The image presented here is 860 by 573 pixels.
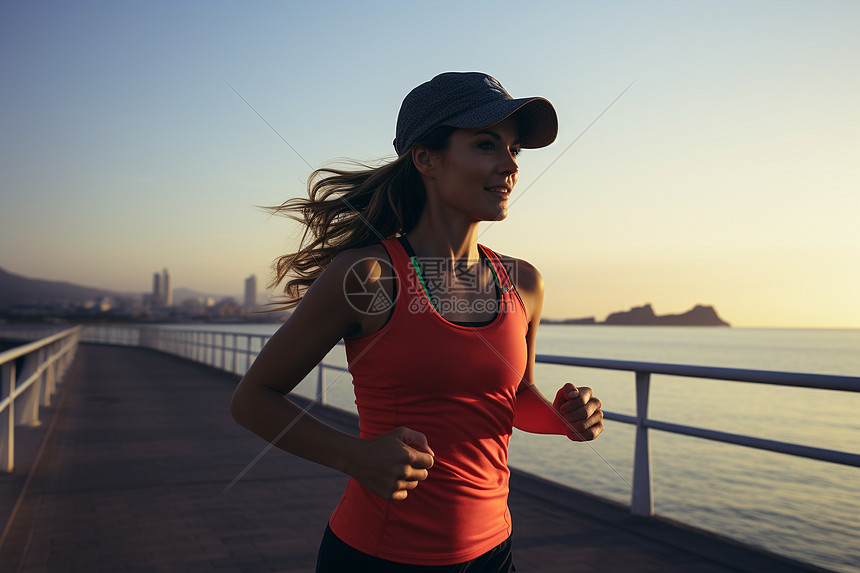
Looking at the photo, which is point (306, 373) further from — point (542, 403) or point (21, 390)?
point (21, 390)

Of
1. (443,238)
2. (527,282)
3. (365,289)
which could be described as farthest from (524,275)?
(365,289)

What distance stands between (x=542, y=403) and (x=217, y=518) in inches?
143

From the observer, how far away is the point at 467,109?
1467 millimetres

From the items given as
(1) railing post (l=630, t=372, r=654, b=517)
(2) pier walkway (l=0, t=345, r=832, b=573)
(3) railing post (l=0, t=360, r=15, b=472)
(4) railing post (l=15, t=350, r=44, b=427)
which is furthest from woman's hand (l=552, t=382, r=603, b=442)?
(4) railing post (l=15, t=350, r=44, b=427)

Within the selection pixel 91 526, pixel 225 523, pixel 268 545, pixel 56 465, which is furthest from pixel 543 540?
pixel 56 465

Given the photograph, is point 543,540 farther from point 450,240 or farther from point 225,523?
point 450,240

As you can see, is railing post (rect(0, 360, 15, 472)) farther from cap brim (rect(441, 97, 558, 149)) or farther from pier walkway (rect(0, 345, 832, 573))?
cap brim (rect(441, 97, 558, 149))

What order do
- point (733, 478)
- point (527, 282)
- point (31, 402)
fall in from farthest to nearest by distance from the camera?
point (733, 478), point (31, 402), point (527, 282)

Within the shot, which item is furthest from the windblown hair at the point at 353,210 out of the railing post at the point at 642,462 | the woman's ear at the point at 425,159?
the railing post at the point at 642,462

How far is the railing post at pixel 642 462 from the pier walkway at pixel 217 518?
88 mm

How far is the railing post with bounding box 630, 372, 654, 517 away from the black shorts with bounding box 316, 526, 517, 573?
335cm

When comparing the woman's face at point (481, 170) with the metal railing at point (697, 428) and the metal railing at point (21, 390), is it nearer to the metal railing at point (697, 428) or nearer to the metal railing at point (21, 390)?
the metal railing at point (697, 428)

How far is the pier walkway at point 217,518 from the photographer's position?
384 centimetres

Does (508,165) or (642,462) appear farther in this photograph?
(642,462)
